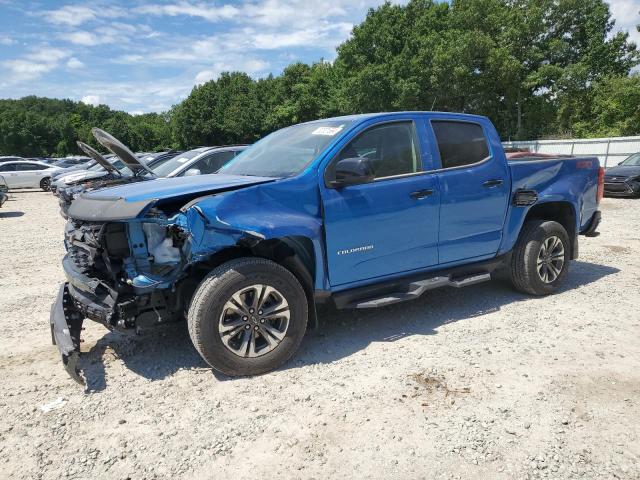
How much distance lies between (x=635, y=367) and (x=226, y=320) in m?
3.14

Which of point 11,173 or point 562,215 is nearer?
point 562,215

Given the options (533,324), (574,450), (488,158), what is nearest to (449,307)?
(533,324)

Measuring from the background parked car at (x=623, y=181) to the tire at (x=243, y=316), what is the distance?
48.1 ft

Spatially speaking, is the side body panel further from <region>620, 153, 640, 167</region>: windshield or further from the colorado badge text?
<region>620, 153, 640, 167</region>: windshield

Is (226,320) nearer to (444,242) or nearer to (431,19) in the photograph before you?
(444,242)

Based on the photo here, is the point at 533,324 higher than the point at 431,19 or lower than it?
lower

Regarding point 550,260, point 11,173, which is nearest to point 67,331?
point 550,260

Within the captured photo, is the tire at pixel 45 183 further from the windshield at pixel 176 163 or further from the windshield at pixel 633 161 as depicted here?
the windshield at pixel 633 161

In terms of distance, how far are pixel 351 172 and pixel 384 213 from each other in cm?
52

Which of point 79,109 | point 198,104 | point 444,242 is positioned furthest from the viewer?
point 79,109

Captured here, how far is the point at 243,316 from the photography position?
3.50 metres

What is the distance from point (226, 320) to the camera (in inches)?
137

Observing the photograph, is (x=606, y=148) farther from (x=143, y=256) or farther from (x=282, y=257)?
(x=143, y=256)

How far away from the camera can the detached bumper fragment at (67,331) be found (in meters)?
3.36
